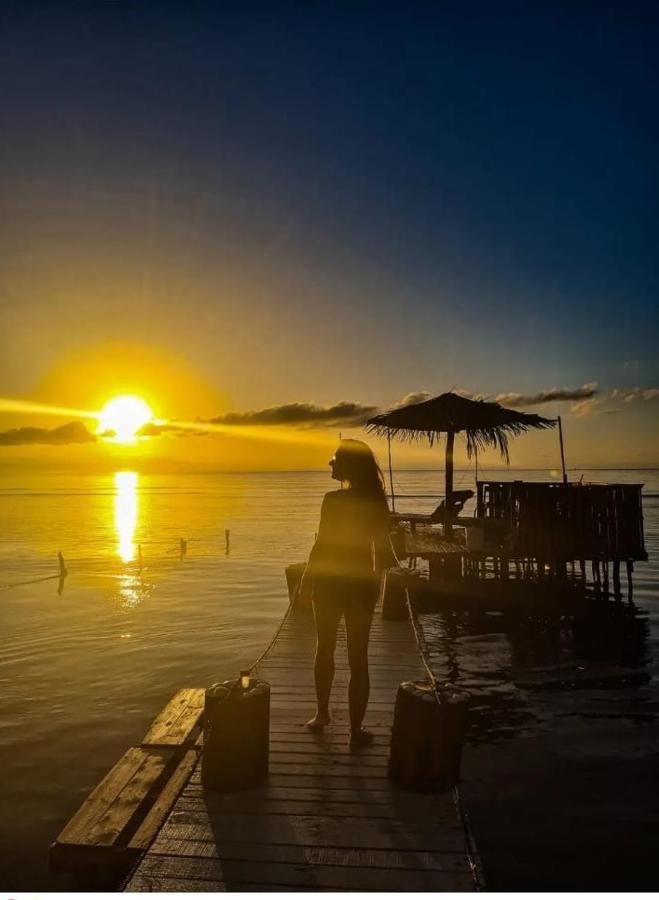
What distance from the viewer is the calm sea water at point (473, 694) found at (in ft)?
22.2

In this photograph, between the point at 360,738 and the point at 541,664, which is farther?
the point at 541,664

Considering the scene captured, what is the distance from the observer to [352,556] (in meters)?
5.45

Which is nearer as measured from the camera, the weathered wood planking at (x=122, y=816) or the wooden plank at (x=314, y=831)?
the wooden plank at (x=314, y=831)

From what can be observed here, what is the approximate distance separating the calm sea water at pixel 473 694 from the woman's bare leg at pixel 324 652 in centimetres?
241

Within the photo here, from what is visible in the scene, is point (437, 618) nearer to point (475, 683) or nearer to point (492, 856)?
point (475, 683)

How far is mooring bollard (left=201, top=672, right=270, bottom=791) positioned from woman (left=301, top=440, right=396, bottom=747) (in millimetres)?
935

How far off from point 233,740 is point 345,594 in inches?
59.3

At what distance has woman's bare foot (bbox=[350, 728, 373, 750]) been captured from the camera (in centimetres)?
579

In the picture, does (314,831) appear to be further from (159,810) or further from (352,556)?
(352,556)

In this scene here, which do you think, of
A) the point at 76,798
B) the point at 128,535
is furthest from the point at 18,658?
the point at 128,535

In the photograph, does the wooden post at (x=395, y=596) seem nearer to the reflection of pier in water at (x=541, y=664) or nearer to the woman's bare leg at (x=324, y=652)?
the reflection of pier in water at (x=541, y=664)

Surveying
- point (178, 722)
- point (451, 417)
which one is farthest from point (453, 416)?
point (178, 722)

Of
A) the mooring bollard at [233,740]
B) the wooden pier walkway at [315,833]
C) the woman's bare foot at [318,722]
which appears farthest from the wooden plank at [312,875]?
the woman's bare foot at [318,722]

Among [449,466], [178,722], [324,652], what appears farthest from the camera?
Result: [449,466]
